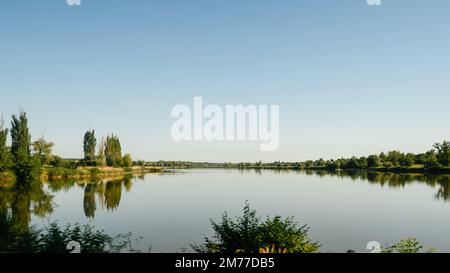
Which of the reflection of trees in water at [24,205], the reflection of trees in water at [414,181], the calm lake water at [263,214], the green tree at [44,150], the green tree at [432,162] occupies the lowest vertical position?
the reflection of trees in water at [414,181]

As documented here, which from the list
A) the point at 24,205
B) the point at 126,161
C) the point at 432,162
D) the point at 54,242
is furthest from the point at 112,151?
the point at 432,162

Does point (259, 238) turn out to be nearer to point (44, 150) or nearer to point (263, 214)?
point (263, 214)

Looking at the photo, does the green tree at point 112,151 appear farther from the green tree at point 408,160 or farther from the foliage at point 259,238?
the green tree at point 408,160

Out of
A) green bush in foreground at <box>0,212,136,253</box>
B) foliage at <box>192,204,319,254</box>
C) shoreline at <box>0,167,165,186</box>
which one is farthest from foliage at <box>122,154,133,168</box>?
foliage at <box>192,204,319,254</box>

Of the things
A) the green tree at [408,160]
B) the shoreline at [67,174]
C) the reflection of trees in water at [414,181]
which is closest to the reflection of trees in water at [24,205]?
the shoreline at [67,174]

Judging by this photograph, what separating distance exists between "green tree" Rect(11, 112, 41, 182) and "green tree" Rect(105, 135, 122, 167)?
34309 millimetres

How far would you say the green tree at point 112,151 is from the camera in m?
90.1

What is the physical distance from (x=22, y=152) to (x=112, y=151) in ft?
132

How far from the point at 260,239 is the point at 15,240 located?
9.93 meters

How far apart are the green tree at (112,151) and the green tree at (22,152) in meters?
34.3

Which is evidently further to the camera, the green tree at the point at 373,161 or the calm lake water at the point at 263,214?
the green tree at the point at 373,161

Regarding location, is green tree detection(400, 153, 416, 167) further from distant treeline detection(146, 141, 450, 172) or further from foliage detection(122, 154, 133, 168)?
foliage detection(122, 154, 133, 168)
